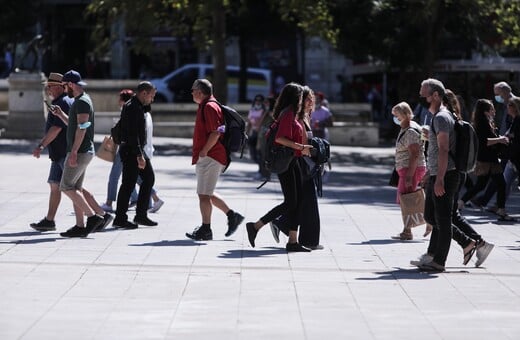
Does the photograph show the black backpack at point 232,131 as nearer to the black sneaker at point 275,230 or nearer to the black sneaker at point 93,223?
the black sneaker at point 275,230

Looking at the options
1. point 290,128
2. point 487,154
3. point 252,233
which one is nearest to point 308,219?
point 252,233

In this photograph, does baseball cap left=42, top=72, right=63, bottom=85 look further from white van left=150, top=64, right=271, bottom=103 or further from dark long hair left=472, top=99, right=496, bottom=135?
white van left=150, top=64, right=271, bottom=103

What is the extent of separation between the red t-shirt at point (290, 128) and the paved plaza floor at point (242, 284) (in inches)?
44.5

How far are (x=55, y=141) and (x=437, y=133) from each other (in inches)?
176

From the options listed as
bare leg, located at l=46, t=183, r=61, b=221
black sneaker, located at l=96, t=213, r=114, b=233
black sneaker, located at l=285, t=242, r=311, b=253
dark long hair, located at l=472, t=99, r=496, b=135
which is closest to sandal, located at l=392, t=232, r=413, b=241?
black sneaker, located at l=285, t=242, r=311, b=253

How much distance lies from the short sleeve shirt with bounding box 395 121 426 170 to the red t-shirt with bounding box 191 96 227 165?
2.00 metres

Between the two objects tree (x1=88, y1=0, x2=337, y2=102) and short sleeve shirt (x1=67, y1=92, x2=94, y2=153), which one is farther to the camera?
tree (x1=88, y1=0, x2=337, y2=102)

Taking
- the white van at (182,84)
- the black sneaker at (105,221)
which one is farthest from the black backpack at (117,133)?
the white van at (182,84)

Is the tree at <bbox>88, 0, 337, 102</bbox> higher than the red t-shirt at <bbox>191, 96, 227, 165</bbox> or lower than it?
higher

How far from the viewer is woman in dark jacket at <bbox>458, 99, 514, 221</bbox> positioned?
1495 cm

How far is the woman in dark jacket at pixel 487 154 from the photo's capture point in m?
15.0

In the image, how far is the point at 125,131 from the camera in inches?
522

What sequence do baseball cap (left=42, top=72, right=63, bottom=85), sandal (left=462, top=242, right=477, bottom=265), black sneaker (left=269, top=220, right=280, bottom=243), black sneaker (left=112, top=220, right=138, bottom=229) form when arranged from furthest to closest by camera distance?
black sneaker (left=112, top=220, right=138, bottom=229), baseball cap (left=42, top=72, right=63, bottom=85), black sneaker (left=269, top=220, right=280, bottom=243), sandal (left=462, top=242, right=477, bottom=265)

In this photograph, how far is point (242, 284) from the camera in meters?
9.67
